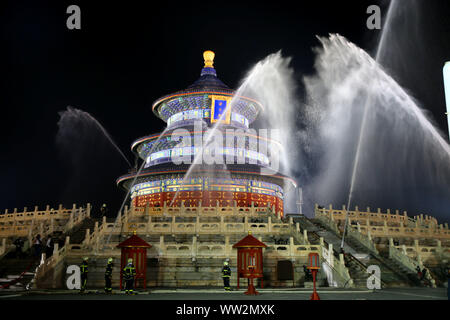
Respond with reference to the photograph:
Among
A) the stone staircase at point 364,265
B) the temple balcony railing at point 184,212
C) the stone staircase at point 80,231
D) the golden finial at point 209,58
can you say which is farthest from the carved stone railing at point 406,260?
the golden finial at point 209,58

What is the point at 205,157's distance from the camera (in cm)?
4409

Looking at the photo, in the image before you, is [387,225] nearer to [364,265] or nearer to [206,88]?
[364,265]

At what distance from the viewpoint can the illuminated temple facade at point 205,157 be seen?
137ft

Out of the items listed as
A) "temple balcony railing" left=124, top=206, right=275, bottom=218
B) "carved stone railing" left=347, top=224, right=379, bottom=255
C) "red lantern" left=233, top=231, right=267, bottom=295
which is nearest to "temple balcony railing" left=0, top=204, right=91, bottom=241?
"temple balcony railing" left=124, top=206, right=275, bottom=218

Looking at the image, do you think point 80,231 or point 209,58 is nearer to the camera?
point 80,231

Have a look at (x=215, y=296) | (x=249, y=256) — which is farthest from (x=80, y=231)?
(x=215, y=296)

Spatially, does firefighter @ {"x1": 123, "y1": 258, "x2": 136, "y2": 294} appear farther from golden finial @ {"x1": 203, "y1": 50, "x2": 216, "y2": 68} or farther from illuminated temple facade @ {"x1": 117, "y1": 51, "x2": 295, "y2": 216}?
golden finial @ {"x1": 203, "y1": 50, "x2": 216, "y2": 68}

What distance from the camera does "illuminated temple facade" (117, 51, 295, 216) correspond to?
41.8 m
